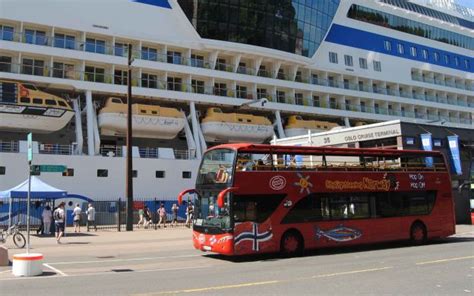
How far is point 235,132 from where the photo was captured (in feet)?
141

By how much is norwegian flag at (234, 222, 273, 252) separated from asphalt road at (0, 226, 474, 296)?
21.5 inches

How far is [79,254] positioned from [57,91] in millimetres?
24394

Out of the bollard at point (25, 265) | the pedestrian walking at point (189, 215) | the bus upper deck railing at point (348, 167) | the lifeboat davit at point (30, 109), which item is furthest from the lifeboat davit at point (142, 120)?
the bollard at point (25, 265)

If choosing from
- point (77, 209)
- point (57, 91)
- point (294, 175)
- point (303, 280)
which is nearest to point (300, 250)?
point (294, 175)

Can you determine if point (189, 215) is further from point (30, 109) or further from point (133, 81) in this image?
point (133, 81)

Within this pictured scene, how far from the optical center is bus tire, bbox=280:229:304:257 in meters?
15.3

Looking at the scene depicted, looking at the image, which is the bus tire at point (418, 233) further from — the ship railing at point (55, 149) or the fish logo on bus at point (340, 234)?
the ship railing at point (55, 149)

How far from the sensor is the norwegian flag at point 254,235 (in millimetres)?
14495

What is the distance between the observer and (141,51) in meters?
40.3

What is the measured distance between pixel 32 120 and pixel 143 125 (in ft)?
26.8

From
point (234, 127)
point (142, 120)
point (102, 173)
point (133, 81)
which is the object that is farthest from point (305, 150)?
point (234, 127)

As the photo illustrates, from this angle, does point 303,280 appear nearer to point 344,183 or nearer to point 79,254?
point 344,183

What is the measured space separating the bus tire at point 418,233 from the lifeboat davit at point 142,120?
80.9 ft

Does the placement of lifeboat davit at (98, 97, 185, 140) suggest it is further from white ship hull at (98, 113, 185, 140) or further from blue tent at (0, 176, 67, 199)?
blue tent at (0, 176, 67, 199)
